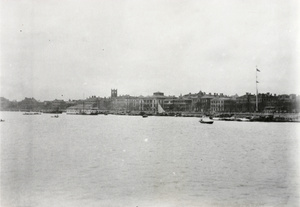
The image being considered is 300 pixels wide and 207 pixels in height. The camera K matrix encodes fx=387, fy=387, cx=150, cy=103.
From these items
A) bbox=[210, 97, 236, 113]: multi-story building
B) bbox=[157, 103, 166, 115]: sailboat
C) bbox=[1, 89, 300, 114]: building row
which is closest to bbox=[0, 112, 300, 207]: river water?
bbox=[1, 89, 300, 114]: building row

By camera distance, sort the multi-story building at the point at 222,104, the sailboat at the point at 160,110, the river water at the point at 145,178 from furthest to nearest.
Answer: the multi-story building at the point at 222,104 < the sailboat at the point at 160,110 < the river water at the point at 145,178

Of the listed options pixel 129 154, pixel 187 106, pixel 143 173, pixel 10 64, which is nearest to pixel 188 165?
pixel 143 173

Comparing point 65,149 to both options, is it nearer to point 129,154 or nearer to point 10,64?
point 129,154

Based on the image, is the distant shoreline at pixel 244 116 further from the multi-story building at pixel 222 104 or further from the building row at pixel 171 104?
the multi-story building at pixel 222 104

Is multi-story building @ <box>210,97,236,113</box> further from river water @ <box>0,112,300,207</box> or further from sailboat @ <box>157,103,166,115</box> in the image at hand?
river water @ <box>0,112,300,207</box>

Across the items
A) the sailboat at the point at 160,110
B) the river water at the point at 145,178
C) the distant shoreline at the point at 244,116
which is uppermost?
the sailboat at the point at 160,110

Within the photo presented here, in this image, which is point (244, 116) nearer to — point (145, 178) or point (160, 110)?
point (160, 110)

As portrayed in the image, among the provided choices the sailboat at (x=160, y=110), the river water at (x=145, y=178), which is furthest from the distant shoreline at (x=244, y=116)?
the river water at (x=145, y=178)

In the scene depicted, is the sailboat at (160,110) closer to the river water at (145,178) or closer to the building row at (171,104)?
the building row at (171,104)

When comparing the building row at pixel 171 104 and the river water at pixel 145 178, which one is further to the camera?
the building row at pixel 171 104

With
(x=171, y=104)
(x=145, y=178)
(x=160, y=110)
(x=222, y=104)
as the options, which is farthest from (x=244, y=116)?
(x=145, y=178)

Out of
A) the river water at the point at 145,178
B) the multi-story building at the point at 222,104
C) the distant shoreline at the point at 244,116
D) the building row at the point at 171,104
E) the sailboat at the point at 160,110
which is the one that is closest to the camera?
the river water at the point at 145,178

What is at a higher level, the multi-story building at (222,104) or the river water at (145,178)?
the multi-story building at (222,104)
